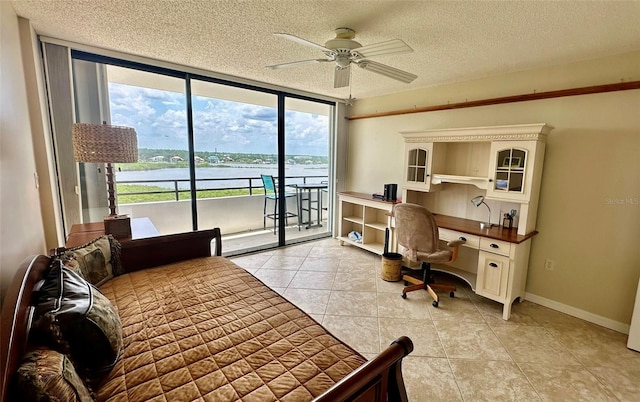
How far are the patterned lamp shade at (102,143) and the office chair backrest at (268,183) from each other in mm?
2606

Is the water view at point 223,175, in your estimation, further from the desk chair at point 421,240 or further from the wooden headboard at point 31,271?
the desk chair at point 421,240

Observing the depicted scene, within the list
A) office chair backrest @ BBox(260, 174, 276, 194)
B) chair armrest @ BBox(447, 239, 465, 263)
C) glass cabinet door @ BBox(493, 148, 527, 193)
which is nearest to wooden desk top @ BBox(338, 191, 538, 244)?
chair armrest @ BBox(447, 239, 465, 263)

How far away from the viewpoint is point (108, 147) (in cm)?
204

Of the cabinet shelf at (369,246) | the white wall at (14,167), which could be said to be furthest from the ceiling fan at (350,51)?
the cabinet shelf at (369,246)

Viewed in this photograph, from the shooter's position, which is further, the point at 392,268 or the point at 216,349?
the point at 392,268

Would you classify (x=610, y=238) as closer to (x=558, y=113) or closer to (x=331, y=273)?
(x=558, y=113)

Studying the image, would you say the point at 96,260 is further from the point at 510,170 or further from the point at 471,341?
the point at 510,170

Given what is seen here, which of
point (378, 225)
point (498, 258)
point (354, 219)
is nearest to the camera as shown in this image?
point (498, 258)

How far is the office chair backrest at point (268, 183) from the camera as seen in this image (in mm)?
4738

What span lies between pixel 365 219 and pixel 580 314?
99.0 inches

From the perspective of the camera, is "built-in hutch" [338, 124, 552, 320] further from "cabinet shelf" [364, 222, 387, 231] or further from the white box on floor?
the white box on floor

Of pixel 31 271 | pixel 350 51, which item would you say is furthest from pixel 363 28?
pixel 31 271

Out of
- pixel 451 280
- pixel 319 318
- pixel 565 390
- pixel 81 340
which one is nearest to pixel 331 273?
pixel 319 318

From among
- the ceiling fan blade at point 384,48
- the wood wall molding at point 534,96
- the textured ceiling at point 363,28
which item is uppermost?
the textured ceiling at point 363,28
